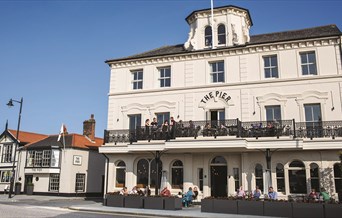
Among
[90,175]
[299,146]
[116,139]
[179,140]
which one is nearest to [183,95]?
[179,140]

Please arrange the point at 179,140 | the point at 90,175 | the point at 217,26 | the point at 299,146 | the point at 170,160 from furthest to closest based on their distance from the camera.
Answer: the point at 90,175 → the point at 217,26 → the point at 170,160 → the point at 179,140 → the point at 299,146

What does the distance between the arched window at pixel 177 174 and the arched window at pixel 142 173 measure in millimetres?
1952

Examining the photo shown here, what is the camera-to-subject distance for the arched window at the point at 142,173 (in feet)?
75.3

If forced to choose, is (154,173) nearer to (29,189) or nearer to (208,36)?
(208,36)

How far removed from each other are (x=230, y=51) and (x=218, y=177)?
859 centimetres

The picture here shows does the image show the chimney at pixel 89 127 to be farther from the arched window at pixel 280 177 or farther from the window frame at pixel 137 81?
the arched window at pixel 280 177

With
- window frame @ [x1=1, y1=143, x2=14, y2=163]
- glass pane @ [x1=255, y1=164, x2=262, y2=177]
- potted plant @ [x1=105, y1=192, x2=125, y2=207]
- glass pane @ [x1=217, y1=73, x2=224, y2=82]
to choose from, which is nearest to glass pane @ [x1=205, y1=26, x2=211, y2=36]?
glass pane @ [x1=217, y1=73, x2=224, y2=82]

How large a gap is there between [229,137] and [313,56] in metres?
7.78

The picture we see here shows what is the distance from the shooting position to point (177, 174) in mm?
22234

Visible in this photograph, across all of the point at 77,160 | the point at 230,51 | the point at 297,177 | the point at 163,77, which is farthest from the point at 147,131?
the point at 77,160

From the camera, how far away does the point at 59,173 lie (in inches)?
1231

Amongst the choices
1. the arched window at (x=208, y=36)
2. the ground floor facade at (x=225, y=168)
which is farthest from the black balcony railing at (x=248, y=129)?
the arched window at (x=208, y=36)

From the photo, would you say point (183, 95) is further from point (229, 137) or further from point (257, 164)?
point (257, 164)

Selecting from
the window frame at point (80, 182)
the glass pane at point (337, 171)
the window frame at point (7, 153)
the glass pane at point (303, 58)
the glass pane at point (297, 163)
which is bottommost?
the window frame at point (80, 182)
